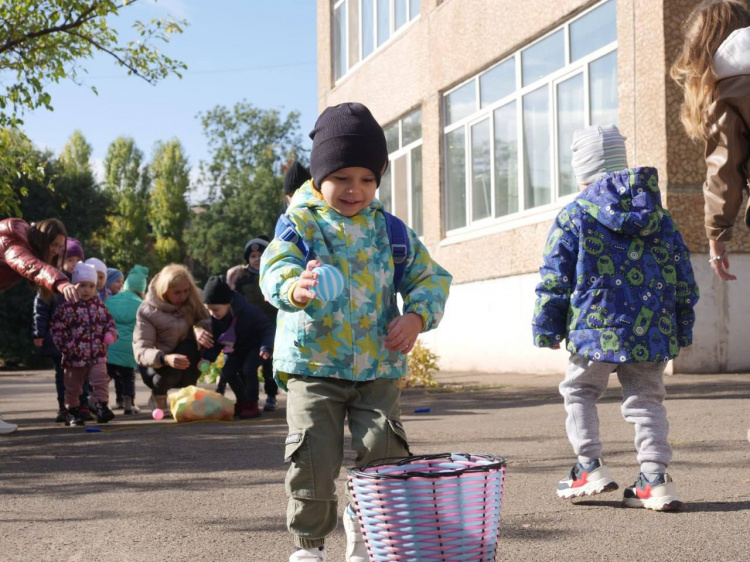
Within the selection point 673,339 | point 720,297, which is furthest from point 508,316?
point 673,339

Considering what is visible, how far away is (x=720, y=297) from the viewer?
10398mm

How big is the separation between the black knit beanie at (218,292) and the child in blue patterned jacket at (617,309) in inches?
186

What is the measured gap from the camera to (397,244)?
11.4 feet

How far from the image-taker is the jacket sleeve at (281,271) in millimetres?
3176

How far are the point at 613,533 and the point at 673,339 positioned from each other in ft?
3.25

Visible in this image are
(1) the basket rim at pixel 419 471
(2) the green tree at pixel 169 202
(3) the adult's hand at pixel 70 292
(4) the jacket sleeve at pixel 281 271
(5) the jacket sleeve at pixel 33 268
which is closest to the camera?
(1) the basket rim at pixel 419 471

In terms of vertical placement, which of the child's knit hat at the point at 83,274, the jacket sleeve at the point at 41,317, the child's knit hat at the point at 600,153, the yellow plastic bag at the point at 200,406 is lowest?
the yellow plastic bag at the point at 200,406

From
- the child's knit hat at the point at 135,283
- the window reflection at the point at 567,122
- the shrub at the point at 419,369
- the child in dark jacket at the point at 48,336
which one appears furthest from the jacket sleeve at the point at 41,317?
the window reflection at the point at 567,122

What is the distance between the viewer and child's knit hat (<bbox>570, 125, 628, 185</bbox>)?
183 inches

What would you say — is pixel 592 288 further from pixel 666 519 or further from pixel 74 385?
pixel 74 385

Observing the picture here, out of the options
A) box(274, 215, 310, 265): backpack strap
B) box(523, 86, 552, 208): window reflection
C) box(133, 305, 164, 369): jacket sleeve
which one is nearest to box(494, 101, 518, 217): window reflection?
box(523, 86, 552, 208): window reflection

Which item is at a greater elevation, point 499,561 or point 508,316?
point 508,316

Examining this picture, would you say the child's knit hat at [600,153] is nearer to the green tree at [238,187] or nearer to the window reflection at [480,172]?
the window reflection at [480,172]

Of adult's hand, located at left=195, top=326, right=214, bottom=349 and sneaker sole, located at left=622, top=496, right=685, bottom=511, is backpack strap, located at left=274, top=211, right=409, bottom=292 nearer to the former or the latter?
sneaker sole, located at left=622, top=496, right=685, bottom=511
